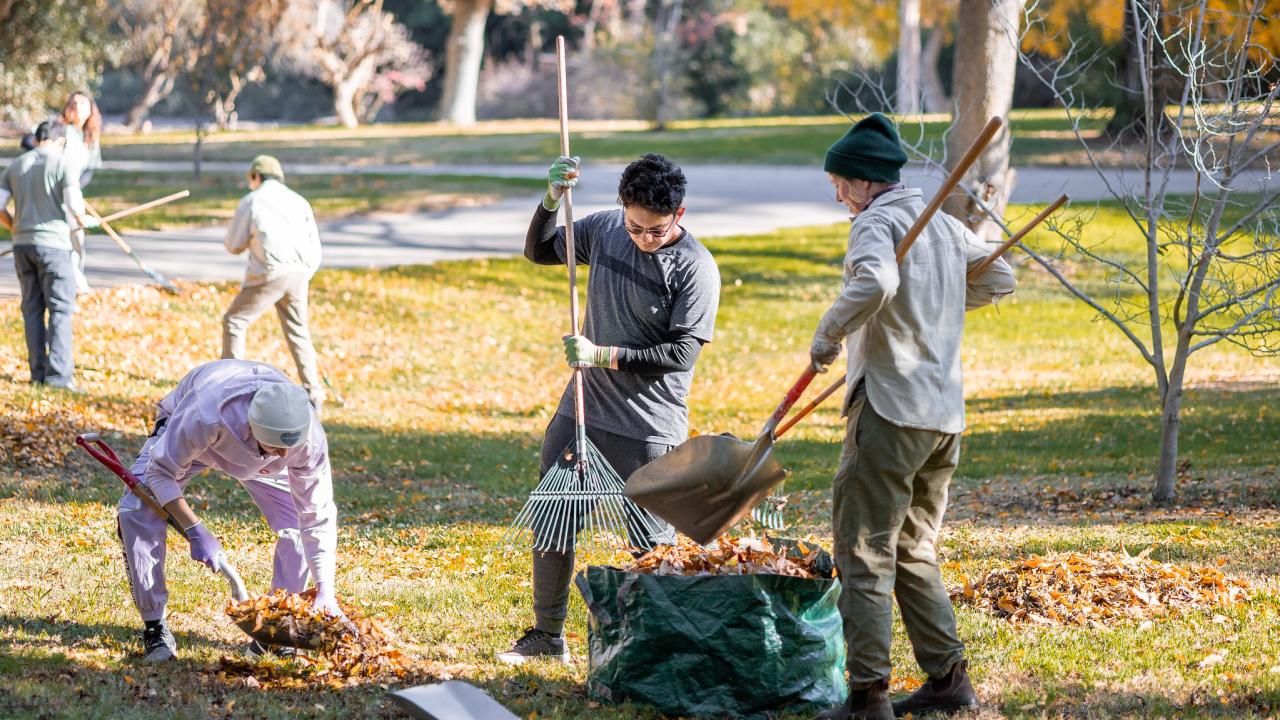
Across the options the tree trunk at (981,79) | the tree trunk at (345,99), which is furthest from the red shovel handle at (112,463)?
the tree trunk at (345,99)

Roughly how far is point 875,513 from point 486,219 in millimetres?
16172

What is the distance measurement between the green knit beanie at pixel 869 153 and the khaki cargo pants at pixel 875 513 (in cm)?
66

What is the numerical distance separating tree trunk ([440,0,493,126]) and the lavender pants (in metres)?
35.3

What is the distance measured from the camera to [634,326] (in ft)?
15.7

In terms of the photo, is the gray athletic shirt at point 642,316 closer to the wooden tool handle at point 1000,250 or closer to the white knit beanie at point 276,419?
the wooden tool handle at point 1000,250

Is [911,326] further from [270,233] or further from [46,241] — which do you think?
[46,241]

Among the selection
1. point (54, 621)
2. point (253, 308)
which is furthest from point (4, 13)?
point (54, 621)

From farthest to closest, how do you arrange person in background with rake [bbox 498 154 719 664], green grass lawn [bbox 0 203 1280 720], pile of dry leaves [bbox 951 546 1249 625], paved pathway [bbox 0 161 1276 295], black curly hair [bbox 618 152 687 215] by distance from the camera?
paved pathway [bbox 0 161 1276 295]
pile of dry leaves [bbox 951 546 1249 625]
green grass lawn [bbox 0 203 1280 720]
person in background with rake [bbox 498 154 719 664]
black curly hair [bbox 618 152 687 215]

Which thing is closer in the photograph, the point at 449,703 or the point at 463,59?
the point at 449,703

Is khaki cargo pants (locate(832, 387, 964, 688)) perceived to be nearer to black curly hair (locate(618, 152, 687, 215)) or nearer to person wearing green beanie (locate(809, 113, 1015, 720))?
person wearing green beanie (locate(809, 113, 1015, 720))

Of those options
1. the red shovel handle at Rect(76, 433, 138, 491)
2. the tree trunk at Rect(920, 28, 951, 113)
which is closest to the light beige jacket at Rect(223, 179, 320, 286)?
the red shovel handle at Rect(76, 433, 138, 491)

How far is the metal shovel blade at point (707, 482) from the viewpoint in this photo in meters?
4.36

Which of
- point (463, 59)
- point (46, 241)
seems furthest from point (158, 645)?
point (463, 59)

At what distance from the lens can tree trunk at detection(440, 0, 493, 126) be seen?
38938mm
